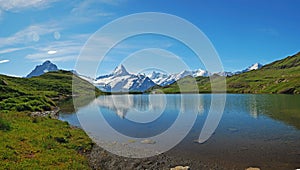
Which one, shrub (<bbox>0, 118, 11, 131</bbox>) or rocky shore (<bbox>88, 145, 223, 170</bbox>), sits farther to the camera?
shrub (<bbox>0, 118, 11, 131</bbox>)

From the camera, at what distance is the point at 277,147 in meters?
30.6

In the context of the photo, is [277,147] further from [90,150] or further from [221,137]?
[90,150]

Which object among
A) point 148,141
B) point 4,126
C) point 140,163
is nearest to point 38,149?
point 4,126

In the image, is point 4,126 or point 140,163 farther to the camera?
point 4,126

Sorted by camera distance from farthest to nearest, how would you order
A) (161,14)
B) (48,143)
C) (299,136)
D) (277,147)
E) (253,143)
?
(299,136) → (253,143) → (277,147) → (161,14) → (48,143)

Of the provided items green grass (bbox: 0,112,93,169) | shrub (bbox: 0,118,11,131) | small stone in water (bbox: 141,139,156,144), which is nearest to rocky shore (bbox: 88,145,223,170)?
green grass (bbox: 0,112,93,169)

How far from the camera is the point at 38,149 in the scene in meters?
23.9

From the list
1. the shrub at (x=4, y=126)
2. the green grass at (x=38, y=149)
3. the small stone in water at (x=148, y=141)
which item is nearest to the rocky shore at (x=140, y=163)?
the green grass at (x=38, y=149)

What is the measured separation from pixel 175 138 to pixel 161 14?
1813 cm

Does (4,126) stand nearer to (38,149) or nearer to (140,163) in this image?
(38,149)

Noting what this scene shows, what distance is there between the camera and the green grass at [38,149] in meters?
19.8

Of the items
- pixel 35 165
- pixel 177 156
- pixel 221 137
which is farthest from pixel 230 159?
pixel 35 165

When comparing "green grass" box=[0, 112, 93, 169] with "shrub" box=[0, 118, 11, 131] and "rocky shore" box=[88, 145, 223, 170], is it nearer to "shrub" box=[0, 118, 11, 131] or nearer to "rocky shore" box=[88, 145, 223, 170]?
"shrub" box=[0, 118, 11, 131]

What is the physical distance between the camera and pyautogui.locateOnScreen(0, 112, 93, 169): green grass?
19.8 metres
